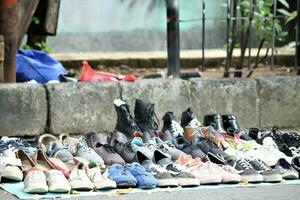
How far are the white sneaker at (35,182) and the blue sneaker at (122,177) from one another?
0.43 meters

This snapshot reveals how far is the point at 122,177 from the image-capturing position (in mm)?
4867

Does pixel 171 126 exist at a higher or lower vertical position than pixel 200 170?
higher

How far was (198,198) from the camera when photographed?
4707mm

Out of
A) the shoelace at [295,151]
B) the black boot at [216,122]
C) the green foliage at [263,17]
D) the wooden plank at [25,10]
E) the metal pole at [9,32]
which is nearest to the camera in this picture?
the shoelace at [295,151]

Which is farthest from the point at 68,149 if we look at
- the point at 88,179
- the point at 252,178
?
the point at 252,178

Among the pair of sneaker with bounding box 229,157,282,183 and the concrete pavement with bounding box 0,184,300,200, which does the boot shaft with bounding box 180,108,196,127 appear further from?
the concrete pavement with bounding box 0,184,300,200

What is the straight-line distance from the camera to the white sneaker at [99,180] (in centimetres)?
477

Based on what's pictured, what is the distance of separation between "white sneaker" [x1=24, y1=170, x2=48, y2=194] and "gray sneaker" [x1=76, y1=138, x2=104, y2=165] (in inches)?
19.7

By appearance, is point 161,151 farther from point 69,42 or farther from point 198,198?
point 69,42

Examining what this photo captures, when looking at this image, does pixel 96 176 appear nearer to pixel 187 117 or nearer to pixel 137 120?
pixel 137 120

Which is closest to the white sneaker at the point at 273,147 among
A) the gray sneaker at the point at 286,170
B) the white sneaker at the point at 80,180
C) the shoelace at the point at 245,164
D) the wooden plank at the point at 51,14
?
the gray sneaker at the point at 286,170

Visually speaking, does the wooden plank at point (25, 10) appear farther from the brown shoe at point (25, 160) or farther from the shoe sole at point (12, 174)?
the shoe sole at point (12, 174)

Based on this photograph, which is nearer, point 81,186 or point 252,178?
point 81,186

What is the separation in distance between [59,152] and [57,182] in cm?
66
